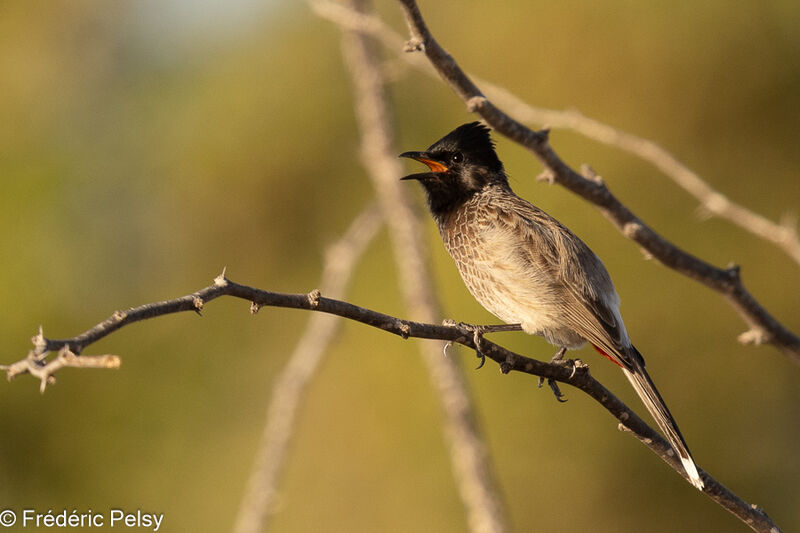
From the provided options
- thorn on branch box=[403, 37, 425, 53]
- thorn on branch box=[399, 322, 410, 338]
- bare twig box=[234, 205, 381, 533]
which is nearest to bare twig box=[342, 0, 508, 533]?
bare twig box=[234, 205, 381, 533]

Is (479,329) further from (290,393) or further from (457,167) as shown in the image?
(457,167)

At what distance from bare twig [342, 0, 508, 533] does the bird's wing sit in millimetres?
384

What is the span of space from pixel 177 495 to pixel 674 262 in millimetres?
4360

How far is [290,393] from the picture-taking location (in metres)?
3.52

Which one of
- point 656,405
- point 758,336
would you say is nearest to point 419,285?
point 656,405

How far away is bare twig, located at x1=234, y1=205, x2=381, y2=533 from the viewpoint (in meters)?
3.41

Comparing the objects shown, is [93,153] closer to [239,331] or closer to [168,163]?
[168,163]

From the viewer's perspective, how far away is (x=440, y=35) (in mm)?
5996

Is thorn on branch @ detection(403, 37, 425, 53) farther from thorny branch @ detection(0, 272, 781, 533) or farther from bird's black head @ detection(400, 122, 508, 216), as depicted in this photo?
Answer: bird's black head @ detection(400, 122, 508, 216)

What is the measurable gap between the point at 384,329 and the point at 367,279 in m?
3.82

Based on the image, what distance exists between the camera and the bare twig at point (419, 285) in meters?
3.13

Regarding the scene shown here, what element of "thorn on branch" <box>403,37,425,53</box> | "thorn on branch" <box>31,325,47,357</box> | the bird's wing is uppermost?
the bird's wing

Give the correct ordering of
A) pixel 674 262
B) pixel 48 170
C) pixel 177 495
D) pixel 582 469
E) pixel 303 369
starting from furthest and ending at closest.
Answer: pixel 48 170 → pixel 177 495 → pixel 582 469 → pixel 303 369 → pixel 674 262

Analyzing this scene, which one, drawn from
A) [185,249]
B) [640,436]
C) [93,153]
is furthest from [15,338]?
[640,436]
